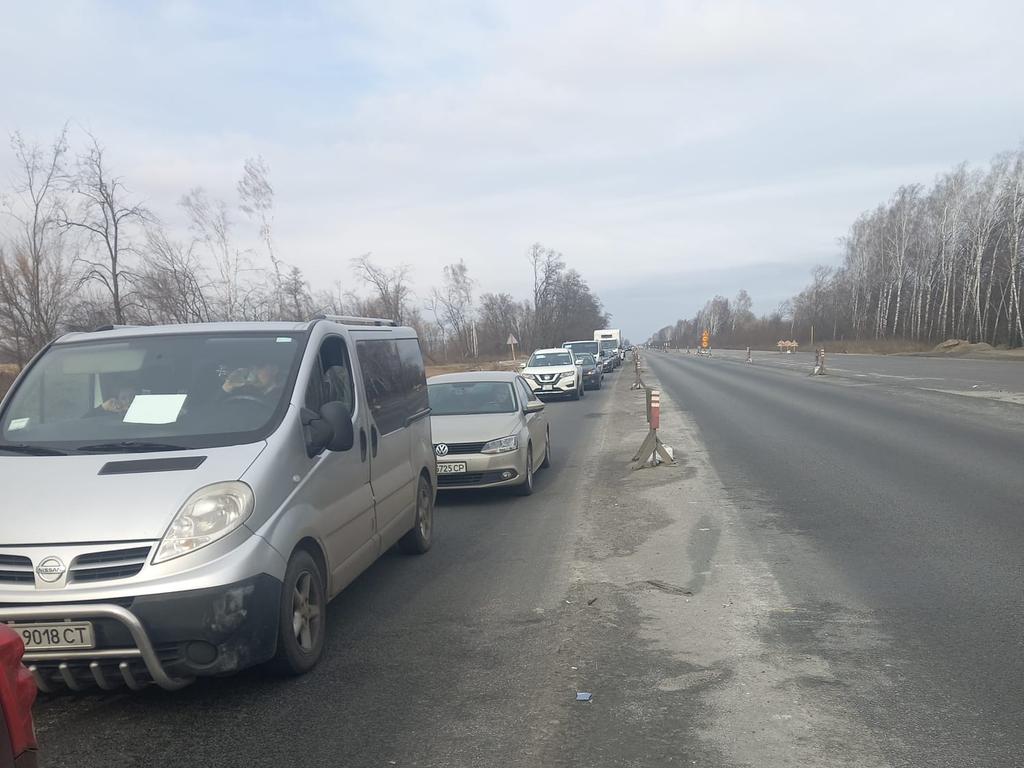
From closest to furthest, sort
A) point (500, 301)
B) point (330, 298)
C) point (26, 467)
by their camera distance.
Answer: point (26, 467), point (330, 298), point (500, 301)

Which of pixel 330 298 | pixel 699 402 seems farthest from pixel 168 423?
pixel 330 298

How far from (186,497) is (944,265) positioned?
77.8m

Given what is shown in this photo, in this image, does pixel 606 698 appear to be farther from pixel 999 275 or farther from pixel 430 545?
pixel 999 275

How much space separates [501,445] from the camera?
9750mm

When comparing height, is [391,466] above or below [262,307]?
below

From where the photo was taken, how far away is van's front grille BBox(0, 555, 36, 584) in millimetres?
3713

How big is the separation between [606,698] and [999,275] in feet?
230

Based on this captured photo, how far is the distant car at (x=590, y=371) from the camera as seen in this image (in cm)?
3391

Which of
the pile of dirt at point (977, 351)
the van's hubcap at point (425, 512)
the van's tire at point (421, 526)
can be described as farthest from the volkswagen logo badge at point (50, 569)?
the pile of dirt at point (977, 351)

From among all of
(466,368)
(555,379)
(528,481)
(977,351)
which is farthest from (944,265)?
(528,481)

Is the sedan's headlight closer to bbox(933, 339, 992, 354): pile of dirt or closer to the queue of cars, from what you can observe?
the queue of cars

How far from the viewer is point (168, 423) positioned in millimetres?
4633

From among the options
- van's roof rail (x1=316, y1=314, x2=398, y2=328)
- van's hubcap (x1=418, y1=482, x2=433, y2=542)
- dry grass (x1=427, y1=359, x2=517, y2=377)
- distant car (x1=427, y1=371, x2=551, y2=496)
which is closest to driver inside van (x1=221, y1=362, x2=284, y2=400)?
van's roof rail (x1=316, y1=314, x2=398, y2=328)

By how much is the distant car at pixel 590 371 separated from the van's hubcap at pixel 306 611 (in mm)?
29025
